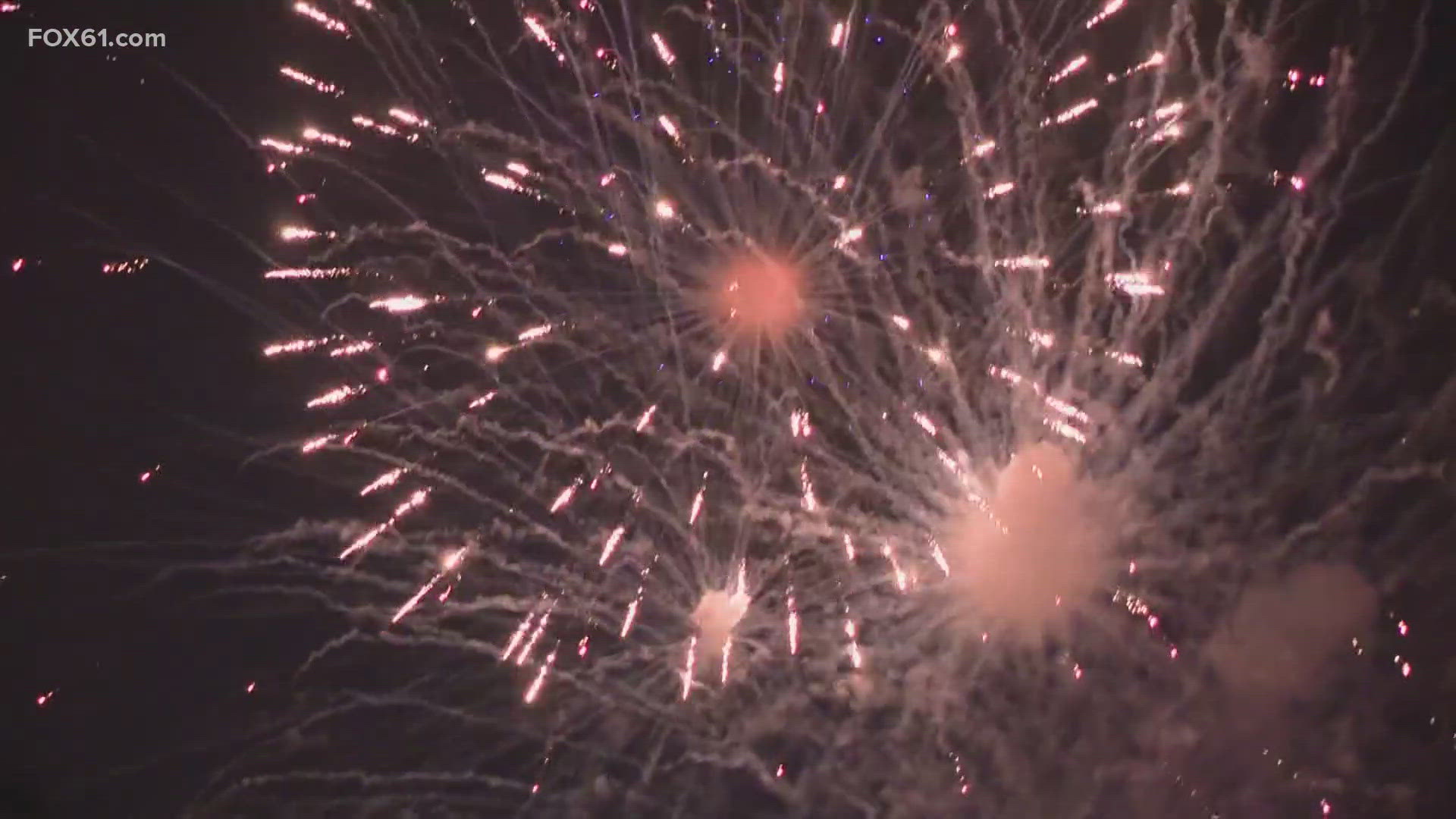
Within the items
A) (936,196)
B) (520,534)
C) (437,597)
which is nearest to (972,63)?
(936,196)

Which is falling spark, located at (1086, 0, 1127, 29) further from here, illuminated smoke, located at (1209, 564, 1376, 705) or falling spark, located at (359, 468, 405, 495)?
falling spark, located at (359, 468, 405, 495)

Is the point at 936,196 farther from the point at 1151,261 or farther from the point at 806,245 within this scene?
the point at 1151,261

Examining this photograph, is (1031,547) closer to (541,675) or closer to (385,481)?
(541,675)

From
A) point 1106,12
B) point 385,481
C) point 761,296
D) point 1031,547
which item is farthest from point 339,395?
point 1106,12

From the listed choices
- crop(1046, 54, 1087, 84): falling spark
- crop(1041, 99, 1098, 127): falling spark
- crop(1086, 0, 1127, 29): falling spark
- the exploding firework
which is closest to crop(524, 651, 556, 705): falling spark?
the exploding firework

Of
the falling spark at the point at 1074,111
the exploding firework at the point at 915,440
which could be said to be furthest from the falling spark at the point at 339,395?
the falling spark at the point at 1074,111

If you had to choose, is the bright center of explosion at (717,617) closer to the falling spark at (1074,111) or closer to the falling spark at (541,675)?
the falling spark at (541,675)
